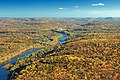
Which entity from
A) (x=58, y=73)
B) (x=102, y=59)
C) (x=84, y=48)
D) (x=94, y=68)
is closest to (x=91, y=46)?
(x=84, y=48)

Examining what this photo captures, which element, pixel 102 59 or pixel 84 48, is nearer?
pixel 102 59

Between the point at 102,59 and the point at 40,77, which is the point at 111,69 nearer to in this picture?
the point at 102,59

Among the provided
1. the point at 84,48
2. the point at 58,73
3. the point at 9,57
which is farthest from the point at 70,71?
the point at 9,57

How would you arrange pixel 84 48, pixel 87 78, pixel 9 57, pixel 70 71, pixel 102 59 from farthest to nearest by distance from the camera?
1. pixel 9 57
2. pixel 84 48
3. pixel 102 59
4. pixel 70 71
5. pixel 87 78

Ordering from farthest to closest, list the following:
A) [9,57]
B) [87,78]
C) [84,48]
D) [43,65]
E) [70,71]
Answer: [9,57]
[84,48]
[43,65]
[70,71]
[87,78]

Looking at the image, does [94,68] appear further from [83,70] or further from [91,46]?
[91,46]

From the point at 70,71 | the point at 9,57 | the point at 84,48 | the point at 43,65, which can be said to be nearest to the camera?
the point at 70,71

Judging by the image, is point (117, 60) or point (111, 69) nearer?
point (111, 69)

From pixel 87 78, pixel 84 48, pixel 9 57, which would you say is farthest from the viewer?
pixel 9 57

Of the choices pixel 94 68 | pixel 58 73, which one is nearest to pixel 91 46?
pixel 94 68
